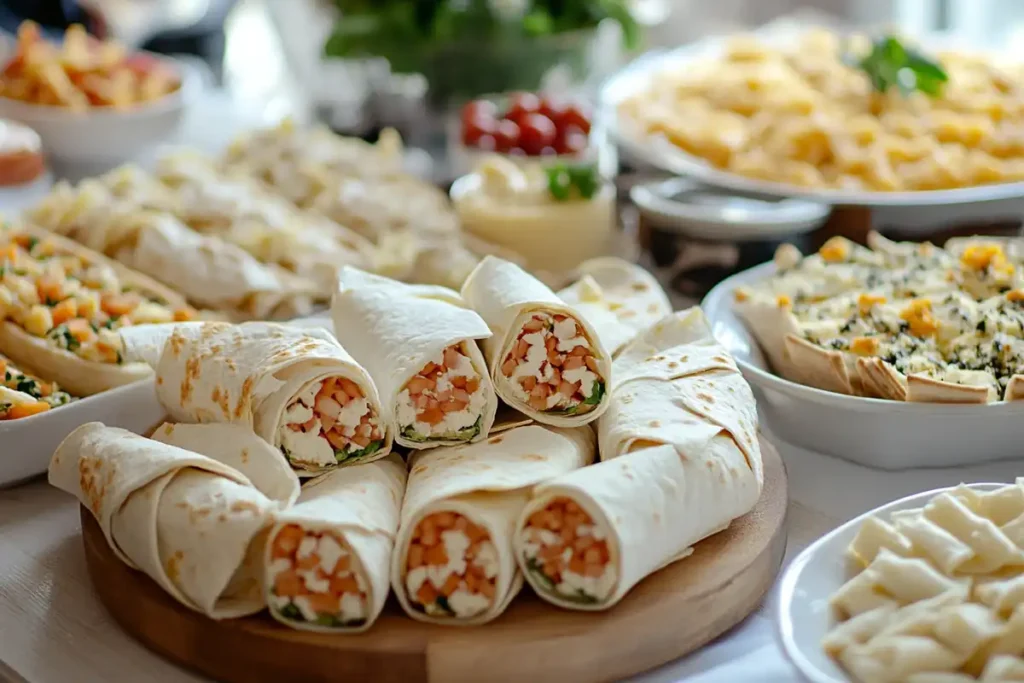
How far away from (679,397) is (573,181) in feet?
3.95

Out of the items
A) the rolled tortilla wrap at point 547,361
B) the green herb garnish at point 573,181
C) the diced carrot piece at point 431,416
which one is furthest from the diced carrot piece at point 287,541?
the green herb garnish at point 573,181

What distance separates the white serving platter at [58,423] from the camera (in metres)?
2.03

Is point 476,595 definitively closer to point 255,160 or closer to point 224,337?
point 224,337

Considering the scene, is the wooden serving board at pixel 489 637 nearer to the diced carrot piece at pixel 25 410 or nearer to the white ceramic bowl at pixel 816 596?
the white ceramic bowl at pixel 816 596

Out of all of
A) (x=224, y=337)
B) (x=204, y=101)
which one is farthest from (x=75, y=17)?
(x=224, y=337)

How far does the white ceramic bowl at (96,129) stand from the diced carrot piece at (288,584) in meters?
2.51

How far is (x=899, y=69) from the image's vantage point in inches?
129

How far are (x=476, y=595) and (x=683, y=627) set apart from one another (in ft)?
0.96

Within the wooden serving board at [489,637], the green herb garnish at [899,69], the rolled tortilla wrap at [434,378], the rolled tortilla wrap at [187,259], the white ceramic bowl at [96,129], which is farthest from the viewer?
the white ceramic bowl at [96,129]

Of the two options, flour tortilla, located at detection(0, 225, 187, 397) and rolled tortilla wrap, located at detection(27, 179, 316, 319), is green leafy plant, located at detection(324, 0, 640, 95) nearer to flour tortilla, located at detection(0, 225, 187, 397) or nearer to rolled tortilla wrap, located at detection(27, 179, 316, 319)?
rolled tortilla wrap, located at detection(27, 179, 316, 319)

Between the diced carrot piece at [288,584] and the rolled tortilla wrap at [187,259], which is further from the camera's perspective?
the rolled tortilla wrap at [187,259]

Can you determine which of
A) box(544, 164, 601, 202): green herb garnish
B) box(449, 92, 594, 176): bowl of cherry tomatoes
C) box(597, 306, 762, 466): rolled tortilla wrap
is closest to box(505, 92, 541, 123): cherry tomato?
box(449, 92, 594, 176): bowl of cherry tomatoes

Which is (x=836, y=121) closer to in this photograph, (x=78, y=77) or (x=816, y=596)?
(x=816, y=596)

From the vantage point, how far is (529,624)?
1.57 m
